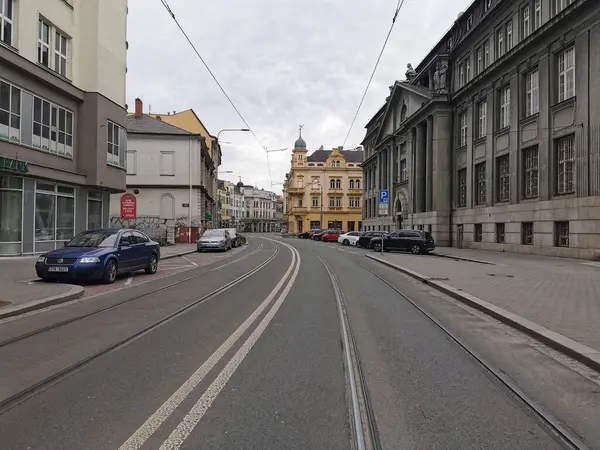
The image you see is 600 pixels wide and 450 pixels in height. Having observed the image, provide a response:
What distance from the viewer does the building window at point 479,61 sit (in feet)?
113

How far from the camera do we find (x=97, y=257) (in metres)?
12.7

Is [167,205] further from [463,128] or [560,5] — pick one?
[560,5]

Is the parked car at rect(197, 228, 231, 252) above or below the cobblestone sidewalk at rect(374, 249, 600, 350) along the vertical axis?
above

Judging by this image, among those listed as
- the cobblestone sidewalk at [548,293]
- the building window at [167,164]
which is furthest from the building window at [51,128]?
the building window at [167,164]

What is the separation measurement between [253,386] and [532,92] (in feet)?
92.7

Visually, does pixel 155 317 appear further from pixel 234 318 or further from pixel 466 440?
pixel 466 440

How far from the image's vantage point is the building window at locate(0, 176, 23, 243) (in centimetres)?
1898

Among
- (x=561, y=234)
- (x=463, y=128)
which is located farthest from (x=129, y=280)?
(x=463, y=128)

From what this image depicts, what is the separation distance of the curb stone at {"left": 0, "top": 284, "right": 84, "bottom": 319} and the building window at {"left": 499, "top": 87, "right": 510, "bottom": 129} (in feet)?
90.9

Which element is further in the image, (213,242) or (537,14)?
(213,242)

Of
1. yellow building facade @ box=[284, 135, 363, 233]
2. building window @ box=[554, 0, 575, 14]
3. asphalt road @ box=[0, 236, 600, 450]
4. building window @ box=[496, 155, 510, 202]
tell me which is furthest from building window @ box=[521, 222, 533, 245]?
yellow building facade @ box=[284, 135, 363, 233]

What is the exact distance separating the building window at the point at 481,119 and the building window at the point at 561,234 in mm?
10944

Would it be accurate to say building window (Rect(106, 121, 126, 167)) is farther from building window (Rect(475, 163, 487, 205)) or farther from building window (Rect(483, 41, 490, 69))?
building window (Rect(483, 41, 490, 69))

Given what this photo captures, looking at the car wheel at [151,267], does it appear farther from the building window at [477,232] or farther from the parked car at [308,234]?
the parked car at [308,234]
